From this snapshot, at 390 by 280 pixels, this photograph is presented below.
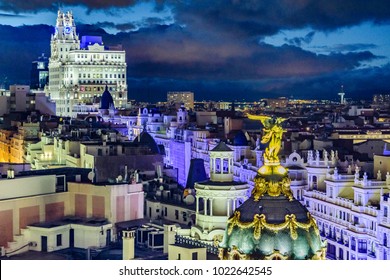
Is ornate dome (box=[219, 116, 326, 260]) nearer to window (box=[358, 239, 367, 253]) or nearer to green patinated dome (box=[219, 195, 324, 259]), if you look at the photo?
green patinated dome (box=[219, 195, 324, 259])

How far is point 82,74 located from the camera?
3581 centimetres

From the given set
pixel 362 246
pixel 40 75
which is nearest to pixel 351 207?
pixel 362 246

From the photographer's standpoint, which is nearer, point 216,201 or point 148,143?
point 216,201

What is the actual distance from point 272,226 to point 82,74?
3054 centimetres

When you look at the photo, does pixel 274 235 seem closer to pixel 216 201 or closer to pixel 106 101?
pixel 216 201

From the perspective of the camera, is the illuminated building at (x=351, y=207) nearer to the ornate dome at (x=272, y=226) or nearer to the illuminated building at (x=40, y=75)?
the ornate dome at (x=272, y=226)

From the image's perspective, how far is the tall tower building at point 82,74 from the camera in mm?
32344

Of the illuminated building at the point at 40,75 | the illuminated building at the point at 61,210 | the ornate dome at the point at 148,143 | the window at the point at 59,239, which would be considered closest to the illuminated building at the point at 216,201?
the illuminated building at the point at 61,210

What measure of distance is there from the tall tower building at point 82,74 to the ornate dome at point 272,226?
25.1 meters

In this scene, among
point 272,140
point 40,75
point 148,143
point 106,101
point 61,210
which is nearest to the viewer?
point 272,140

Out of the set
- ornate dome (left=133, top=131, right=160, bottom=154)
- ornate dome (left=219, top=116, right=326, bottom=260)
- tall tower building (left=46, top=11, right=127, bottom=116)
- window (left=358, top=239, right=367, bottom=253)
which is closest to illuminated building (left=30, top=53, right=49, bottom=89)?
tall tower building (left=46, top=11, right=127, bottom=116)

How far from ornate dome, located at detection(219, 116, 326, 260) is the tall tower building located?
25132 mm

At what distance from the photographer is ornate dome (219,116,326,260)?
19.0 feet
